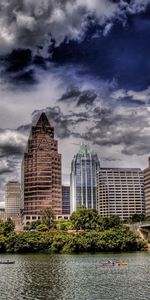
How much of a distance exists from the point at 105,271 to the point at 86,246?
6701 centimetres

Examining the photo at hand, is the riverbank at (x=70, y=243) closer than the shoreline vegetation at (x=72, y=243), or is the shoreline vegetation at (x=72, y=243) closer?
the riverbank at (x=70, y=243)

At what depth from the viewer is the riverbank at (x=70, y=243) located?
15612 centimetres

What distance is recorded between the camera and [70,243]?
154 meters

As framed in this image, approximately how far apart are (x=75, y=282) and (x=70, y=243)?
81144mm

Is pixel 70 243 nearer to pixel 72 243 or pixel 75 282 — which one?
pixel 72 243

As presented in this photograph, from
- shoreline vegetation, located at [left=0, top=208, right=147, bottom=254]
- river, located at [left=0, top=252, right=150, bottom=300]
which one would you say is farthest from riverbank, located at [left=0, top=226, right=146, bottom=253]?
river, located at [left=0, top=252, right=150, bottom=300]

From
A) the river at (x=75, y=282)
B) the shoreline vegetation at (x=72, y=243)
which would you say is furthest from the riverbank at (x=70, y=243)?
the river at (x=75, y=282)

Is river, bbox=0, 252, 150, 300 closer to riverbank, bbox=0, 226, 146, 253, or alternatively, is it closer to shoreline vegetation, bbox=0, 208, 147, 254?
riverbank, bbox=0, 226, 146, 253

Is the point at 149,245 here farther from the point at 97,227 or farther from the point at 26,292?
the point at 26,292

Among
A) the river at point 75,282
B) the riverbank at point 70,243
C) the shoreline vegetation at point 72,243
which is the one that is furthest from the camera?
the shoreline vegetation at point 72,243

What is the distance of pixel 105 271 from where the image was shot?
9056 centimetres

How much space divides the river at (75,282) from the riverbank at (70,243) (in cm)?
5455

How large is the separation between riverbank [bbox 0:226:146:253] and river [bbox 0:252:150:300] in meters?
54.6

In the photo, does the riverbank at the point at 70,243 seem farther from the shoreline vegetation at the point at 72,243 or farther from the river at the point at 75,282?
the river at the point at 75,282
